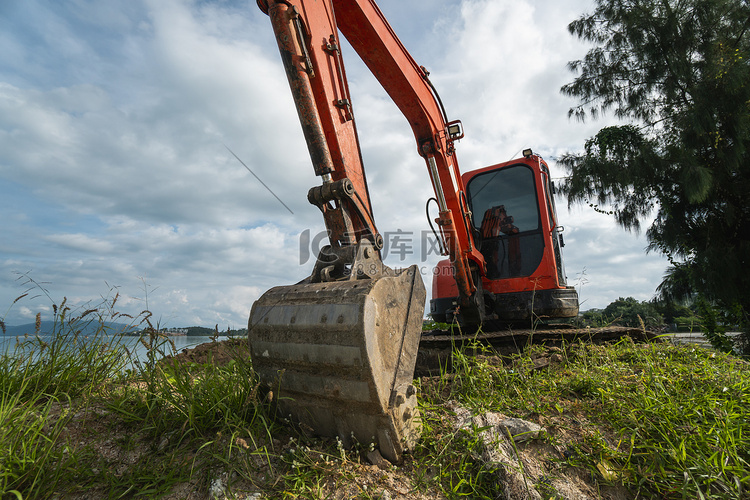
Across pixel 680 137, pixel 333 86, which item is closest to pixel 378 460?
pixel 333 86

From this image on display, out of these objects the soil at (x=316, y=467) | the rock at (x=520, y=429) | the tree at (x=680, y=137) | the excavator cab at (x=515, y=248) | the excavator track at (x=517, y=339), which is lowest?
the soil at (x=316, y=467)

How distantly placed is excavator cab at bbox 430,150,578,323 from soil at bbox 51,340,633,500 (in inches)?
101

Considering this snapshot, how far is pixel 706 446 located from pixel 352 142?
2429 mm

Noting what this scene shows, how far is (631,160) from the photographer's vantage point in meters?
9.43

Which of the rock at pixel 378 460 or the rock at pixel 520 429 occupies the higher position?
the rock at pixel 520 429

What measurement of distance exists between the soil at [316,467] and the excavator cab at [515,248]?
8.44 feet

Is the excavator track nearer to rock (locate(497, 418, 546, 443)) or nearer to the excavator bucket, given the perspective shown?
rock (locate(497, 418, 546, 443))

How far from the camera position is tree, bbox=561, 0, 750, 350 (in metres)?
8.27

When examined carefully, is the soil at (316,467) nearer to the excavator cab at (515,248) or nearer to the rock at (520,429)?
the rock at (520,429)

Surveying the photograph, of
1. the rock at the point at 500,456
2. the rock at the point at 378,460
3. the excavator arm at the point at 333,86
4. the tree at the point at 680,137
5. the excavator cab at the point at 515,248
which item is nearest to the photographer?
the rock at the point at 500,456

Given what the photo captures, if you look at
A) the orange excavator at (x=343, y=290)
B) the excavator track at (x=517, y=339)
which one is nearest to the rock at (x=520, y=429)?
the orange excavator at (x=343, y=290)

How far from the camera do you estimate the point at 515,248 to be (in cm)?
486

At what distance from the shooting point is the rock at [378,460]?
1.84 metres

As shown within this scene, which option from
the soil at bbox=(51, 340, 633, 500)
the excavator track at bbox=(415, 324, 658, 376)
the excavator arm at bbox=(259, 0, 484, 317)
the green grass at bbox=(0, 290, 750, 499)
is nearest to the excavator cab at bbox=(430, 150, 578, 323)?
the excavator track at bbox=(415, 324, 658, 376)
